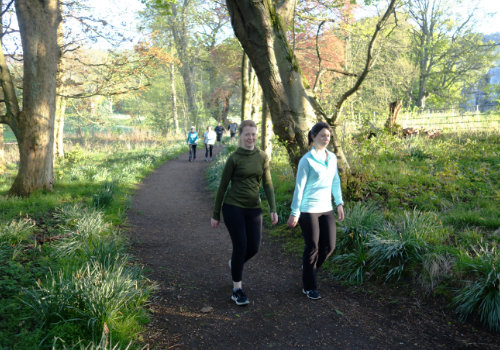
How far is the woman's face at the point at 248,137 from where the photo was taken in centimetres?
369

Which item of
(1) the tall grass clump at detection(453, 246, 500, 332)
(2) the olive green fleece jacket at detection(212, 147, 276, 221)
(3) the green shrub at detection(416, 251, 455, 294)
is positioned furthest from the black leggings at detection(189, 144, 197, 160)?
(1) the tall grass clump at detection(453, 246, 500, 332)

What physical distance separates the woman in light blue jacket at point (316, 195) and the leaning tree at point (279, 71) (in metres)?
2.38

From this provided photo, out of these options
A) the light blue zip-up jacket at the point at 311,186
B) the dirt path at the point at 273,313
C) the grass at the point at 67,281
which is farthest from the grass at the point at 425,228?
the grass at the point at 67,281

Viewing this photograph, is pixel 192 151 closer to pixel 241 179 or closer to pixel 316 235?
pixel 241 179

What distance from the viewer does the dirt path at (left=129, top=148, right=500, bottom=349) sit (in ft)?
10.5

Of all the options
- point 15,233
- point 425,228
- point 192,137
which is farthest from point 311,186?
point 192,137

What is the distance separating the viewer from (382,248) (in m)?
4.41

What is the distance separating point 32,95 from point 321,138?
7.80 metres

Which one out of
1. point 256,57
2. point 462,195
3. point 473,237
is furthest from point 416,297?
point 256,57

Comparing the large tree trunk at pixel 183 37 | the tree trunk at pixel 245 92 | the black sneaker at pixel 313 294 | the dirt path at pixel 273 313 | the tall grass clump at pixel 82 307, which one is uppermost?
the large tree trunk at pixel 183 37

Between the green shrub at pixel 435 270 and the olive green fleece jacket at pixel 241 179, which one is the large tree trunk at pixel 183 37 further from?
the green shrub at pixel 435 270

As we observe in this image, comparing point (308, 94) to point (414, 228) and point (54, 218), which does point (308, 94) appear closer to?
point (414, 228)

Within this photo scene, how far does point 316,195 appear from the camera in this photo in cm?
370

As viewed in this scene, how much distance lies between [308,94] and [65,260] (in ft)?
15.5
